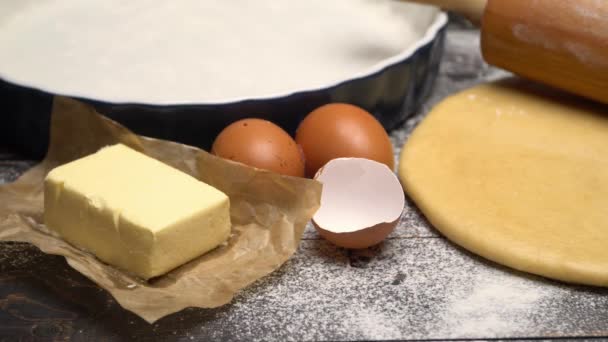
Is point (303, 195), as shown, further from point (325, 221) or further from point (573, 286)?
point (573, 286)

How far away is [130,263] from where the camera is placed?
1251 mm

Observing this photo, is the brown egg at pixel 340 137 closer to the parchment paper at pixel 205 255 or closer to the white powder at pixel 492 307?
the parchment paper at pixel 205 255

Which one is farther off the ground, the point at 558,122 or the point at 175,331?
the point at 558,122

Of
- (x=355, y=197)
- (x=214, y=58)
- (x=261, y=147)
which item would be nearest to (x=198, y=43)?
(x=214, y=58)

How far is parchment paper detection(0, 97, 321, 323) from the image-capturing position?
122 centimetres

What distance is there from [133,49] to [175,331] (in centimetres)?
97

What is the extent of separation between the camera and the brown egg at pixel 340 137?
1.44 metres

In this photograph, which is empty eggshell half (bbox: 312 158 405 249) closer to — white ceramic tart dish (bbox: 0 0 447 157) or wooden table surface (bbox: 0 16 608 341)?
wooden table surface (bbox: 0 16 608 341)

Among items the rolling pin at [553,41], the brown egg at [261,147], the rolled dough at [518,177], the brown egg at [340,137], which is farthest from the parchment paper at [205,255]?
the rolling pin at [553,41]

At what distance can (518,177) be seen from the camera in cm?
153

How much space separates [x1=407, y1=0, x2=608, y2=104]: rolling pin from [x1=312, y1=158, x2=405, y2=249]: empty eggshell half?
61cm

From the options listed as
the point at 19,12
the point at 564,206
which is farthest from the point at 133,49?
the point at 564,206

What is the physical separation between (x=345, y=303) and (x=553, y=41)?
855mm

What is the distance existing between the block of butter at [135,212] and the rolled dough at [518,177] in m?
0.45
